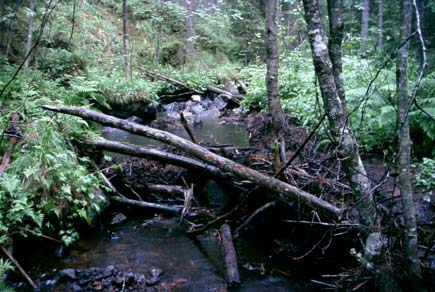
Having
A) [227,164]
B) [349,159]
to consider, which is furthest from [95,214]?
[349,159]

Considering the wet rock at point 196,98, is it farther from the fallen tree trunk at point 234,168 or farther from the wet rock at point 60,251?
the wet rock at point 60,251

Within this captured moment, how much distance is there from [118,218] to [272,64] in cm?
508

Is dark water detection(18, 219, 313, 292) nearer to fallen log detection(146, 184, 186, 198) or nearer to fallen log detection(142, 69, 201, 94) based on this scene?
fallen log detection(146, 184, 186, 198)

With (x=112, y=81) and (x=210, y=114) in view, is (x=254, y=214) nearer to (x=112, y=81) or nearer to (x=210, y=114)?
(x=112, y=81)

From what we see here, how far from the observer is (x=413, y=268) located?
3.48 m

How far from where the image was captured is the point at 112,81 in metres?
13.2

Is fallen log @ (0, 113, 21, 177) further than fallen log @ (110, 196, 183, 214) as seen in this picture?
No

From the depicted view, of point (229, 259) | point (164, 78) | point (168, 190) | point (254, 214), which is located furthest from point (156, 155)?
point (164, 78)

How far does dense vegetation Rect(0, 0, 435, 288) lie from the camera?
16.9 feet

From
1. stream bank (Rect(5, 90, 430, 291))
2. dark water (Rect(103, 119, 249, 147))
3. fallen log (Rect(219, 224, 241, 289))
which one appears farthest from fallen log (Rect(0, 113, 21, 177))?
dark water (Rect(103, 119, 249, 147))

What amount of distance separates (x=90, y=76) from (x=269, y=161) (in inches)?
340

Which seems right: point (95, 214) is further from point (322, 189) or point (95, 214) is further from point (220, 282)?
point (322, 189)

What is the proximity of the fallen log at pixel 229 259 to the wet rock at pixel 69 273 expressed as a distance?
6.15 ft

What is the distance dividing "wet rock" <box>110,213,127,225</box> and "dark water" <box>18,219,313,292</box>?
111 millimetres
